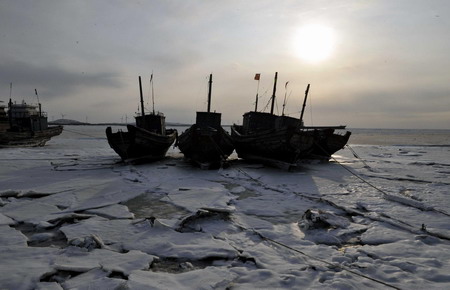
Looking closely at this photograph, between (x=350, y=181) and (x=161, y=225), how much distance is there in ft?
30.3

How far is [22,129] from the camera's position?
2988 cm

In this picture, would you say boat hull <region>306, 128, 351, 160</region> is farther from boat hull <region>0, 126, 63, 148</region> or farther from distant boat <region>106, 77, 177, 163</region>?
boat hull <region>0, 126, 63, 148</region>

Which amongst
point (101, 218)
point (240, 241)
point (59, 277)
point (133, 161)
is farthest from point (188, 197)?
point (133, 161)

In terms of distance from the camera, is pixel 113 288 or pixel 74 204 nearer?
pixel 113 288

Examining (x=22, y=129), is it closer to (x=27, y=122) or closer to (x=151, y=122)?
(x=27, y=122)

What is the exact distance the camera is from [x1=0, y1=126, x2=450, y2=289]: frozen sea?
3.85 meters

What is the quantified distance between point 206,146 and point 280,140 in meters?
4.11

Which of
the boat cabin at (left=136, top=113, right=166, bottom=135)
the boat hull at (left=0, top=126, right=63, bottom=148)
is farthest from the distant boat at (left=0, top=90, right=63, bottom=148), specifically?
the boat cabin at (left=136, top=113, right=166, bottom=135)

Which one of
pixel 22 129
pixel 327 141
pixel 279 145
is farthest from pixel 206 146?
pixel 22 129

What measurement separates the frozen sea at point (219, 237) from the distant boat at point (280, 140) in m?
5.03

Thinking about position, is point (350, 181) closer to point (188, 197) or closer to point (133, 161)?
point (188, 197)

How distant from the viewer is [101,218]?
6.41m

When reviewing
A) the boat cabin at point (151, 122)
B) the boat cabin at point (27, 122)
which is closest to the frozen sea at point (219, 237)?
the boat cabin at point (151, 122)

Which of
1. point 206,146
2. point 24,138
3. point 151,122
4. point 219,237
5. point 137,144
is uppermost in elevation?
point 151,122
